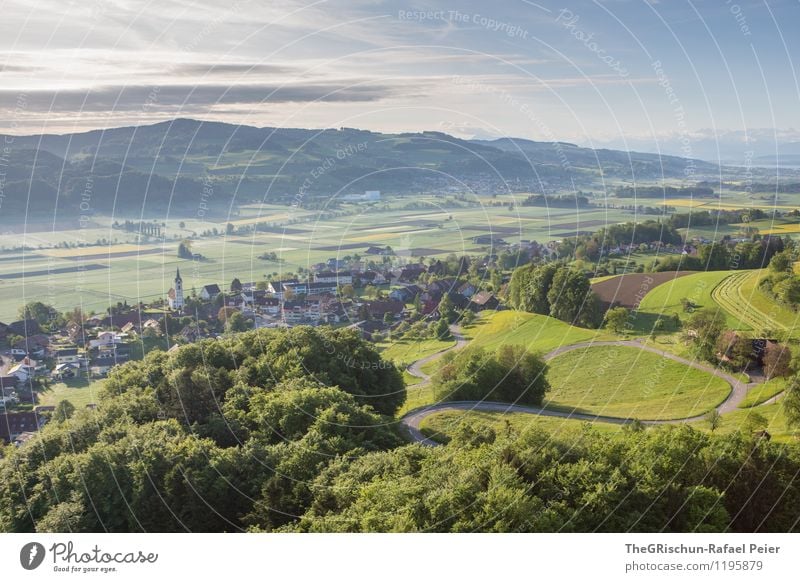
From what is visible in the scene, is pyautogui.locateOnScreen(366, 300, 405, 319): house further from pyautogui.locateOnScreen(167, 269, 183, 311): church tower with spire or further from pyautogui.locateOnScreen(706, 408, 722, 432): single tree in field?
pyautogui.locateOnScreen(706, 408, 722, 432): single tree in field

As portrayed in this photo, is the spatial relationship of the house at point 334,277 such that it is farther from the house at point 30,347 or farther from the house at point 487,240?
the house at point 30,347

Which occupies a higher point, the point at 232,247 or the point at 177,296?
the point at 232,247

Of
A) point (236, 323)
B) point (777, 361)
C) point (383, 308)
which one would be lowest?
point (777, 361)

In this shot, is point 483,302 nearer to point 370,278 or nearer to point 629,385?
point 370,278

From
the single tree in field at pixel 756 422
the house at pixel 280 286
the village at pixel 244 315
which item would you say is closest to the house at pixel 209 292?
the village at pixel 244 315

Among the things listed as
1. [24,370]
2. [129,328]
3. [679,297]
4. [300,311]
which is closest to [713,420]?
[679,297]

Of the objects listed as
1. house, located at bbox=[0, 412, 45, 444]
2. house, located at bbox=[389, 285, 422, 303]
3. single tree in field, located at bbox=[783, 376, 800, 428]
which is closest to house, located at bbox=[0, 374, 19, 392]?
house, located at bbox=[0, 412, 45, 444]
